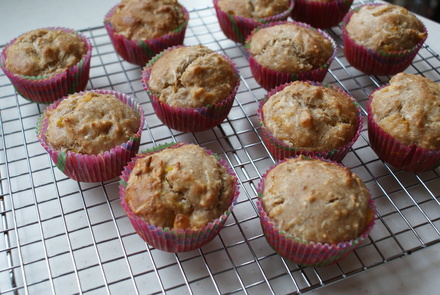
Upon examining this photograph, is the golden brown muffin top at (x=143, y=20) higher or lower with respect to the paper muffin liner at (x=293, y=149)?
higher

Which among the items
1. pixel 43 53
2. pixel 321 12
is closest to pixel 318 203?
pixel 43 53

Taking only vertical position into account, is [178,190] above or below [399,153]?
above

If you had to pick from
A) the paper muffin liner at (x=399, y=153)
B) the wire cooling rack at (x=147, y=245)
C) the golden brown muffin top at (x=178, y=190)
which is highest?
the golden brown muffin top at (x=178, y=190)

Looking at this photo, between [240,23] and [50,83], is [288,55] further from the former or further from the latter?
[50,83]

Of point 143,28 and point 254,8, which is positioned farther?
point 254,8

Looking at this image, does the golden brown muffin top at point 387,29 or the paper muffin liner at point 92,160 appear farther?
the golden brown muffin top at point 387,29

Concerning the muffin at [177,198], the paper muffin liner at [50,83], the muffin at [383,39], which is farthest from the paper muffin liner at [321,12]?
the muffin at [177,198]

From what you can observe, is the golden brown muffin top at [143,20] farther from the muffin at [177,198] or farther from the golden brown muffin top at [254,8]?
the muffin at [177,198]
